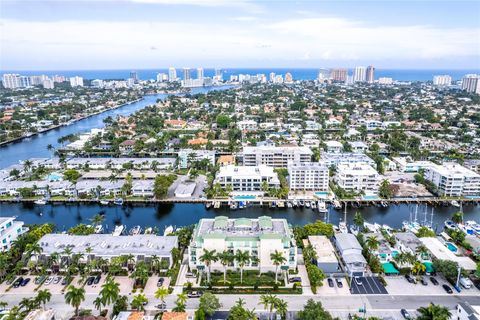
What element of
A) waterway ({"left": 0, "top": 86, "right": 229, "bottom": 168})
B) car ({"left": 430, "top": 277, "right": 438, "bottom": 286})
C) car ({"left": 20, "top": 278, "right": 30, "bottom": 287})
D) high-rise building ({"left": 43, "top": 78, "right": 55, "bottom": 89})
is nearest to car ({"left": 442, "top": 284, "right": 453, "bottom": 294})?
car ({"left": 430, "top": 277, "right": 438, "bottom": 286})

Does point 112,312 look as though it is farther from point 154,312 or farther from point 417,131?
point 417,131

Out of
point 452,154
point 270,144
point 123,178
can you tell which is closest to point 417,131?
point 452,154

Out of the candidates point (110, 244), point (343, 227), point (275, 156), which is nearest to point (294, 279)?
point (343, 227)

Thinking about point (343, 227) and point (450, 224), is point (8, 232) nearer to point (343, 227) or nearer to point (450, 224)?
point (343, 227)

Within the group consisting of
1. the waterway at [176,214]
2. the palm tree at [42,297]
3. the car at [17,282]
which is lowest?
the waterway at [176,214]

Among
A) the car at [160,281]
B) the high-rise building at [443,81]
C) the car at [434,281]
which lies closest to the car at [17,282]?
the car at [160,281]

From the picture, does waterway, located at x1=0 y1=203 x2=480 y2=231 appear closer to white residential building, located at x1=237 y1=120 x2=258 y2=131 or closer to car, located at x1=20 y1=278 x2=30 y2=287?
car, located at x1=20 y1=278 x2=30 y2=287

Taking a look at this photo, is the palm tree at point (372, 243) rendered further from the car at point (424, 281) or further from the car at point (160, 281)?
the car at point (160, 281)
